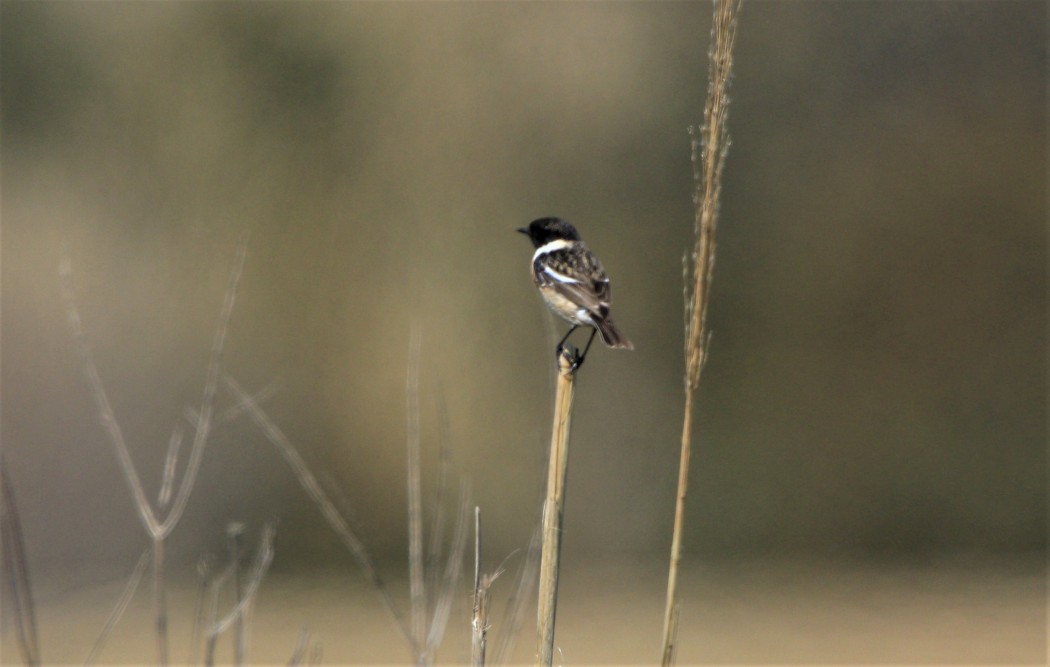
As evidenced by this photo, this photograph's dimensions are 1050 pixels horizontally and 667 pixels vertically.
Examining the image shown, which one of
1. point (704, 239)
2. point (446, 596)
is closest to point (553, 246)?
point (446, 596)

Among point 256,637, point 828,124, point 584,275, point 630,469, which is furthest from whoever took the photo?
point 828,124

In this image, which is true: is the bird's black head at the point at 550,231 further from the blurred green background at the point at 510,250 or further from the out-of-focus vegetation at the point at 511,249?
the blurred green background at the point at 510,250

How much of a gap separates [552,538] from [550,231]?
3450 millimetres

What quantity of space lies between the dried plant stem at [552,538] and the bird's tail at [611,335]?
1795 mm

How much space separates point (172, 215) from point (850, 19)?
371 inches

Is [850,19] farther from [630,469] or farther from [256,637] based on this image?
[256,637]

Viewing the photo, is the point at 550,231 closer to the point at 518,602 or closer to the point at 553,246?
the point at 553,246

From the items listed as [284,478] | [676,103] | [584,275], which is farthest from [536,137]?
[584,275]

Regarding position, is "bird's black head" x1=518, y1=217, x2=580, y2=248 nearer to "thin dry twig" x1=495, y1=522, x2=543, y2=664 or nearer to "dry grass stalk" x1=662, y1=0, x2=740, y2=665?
"thin dry twig" x1=495, y1=522, x2=543, y2=664

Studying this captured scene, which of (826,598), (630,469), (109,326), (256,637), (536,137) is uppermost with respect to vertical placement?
(536,137)

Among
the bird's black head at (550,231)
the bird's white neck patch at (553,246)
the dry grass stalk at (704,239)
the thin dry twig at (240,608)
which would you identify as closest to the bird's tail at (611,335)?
the bird's white neck patch at (553,246)

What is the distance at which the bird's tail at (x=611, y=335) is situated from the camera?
4.63 m

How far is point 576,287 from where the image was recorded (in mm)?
5062

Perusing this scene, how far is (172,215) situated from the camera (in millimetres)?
14266
